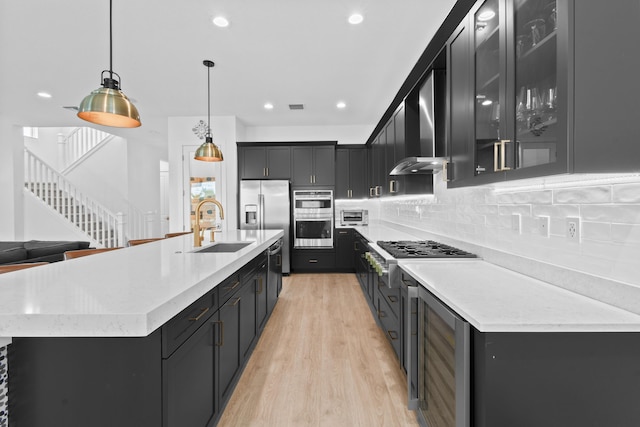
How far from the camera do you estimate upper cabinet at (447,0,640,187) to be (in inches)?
40.0

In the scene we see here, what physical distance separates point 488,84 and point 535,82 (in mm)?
363

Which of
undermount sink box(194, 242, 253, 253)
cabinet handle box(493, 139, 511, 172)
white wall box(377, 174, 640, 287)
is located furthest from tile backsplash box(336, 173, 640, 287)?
undermount sink box(194, 242, 253, 253)

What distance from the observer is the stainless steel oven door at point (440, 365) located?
3.65 feet

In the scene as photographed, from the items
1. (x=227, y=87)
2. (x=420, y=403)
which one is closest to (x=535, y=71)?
(x=420, y=403)

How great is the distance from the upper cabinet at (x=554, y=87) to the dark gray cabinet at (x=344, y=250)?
162 inches

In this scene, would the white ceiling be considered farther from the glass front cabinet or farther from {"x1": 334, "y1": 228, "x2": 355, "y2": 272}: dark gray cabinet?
{"x1": 334, "y1": 228, "x2": 355, "y2": 272}: dark gray cabinet

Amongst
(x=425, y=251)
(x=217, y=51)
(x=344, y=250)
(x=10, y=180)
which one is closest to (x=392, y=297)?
(x=425, y=251)

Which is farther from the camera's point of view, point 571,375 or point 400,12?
point 400,12

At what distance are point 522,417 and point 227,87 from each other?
4488 millimetres

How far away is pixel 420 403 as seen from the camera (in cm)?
170

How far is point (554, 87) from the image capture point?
111cm

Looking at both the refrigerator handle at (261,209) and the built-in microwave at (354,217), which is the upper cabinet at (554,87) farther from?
the refrigerator handle at (261,209)

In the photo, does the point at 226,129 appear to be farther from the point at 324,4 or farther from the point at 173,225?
the point at 324,4

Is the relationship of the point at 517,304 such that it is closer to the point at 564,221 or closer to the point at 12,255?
the point at 564,221
